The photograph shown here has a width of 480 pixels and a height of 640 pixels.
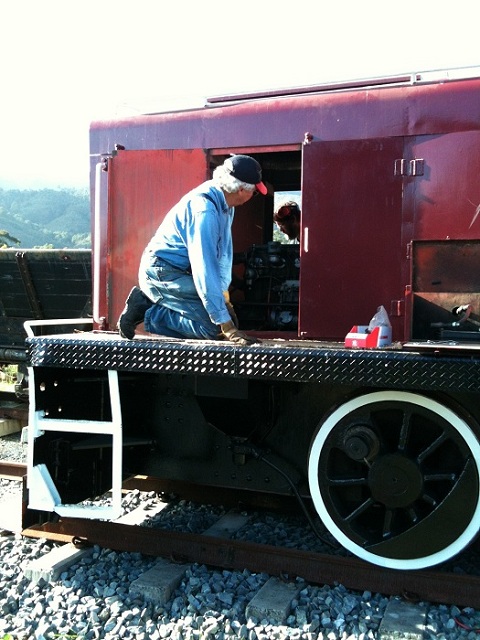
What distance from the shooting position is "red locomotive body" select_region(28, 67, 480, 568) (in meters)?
3.07

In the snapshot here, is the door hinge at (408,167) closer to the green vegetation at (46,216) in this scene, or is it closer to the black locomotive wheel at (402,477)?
the black locomotive wheel at (402,477)

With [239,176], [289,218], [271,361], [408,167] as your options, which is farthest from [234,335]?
[289,218]

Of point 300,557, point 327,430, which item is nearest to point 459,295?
point 327,430

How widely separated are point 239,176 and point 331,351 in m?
1.14

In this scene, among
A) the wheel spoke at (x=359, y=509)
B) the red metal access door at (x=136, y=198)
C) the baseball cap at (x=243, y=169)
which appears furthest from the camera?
the red metal access door at (x=136, y=198)

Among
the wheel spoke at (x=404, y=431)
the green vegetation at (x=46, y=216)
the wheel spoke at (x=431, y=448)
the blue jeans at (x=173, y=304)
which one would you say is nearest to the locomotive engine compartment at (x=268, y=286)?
the blue jeans at (x=173, y=304)

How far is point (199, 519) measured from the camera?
159 inches

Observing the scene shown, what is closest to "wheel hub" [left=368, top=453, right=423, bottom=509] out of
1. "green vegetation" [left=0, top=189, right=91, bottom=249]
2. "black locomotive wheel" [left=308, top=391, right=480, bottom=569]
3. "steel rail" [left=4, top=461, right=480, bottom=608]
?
"black locomotive wheel" [left=308, top=391, right=480, bottom=569]

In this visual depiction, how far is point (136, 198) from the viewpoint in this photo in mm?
4266

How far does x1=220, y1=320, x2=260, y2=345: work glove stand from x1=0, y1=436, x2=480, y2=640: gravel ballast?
1.20 metres

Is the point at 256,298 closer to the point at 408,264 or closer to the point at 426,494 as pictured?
the point at 408,264

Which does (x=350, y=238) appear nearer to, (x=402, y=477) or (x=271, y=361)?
(x=271, y=361)

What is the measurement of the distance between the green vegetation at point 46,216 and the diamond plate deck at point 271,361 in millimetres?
75955

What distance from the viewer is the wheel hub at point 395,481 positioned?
10.2 ft
